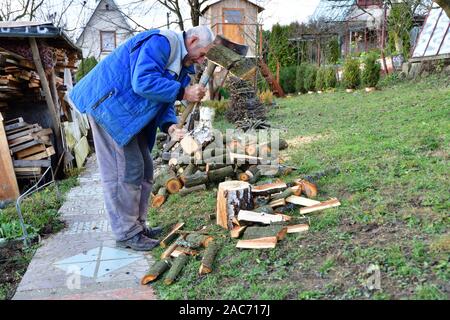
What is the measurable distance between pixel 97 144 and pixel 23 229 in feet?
3.53

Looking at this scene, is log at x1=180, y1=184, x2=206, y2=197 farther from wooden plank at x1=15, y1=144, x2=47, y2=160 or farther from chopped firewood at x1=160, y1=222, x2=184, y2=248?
wooden plank at x1=15, y1=144, x2=47, y2=160

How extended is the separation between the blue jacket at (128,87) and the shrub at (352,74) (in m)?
11.1

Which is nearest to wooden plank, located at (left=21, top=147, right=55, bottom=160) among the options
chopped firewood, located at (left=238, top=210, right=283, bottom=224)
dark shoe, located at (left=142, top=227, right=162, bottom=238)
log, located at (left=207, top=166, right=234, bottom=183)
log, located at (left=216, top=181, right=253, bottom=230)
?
log, located at (left=207, top=166, right=234, bottom=183)

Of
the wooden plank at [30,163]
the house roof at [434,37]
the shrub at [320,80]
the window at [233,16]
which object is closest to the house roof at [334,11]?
the window at [233,16]

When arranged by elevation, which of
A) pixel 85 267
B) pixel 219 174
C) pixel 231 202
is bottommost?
pixel 85 267

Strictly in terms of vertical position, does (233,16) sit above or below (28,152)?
above

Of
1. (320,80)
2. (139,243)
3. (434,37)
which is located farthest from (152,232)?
(320,80)

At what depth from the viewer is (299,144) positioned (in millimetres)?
6539

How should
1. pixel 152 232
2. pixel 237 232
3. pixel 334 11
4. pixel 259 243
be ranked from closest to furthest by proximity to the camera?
pixel 259 243, pixel 237 232, pixel 152 232, pixel 334 11

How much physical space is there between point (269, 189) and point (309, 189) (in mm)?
369

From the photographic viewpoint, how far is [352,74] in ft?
44.1

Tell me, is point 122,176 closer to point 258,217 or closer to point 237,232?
point 237,232
